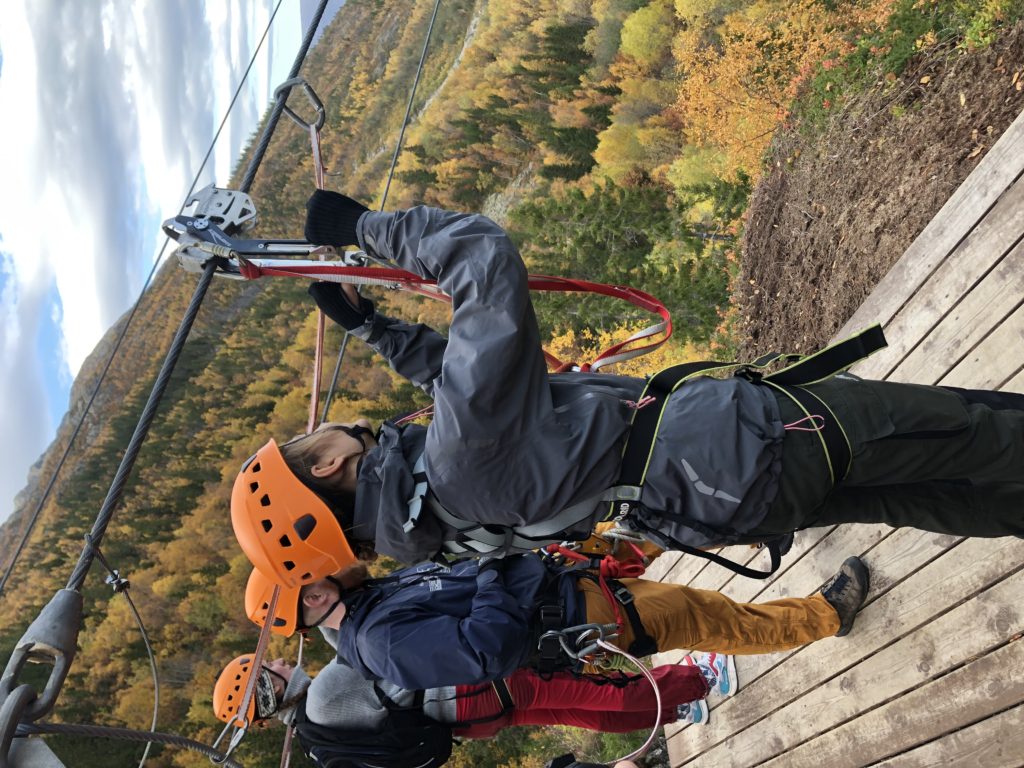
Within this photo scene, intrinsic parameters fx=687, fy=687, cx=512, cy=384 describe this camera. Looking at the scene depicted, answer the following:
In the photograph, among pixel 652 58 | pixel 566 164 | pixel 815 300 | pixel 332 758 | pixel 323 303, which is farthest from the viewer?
pixel 566 164

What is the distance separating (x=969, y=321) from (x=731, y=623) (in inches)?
60.5

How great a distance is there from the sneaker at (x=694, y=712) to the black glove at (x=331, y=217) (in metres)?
3.03

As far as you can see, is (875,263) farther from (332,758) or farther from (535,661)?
(332,758)

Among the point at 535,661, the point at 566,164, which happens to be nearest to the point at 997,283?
the point at 535,661

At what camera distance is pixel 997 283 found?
8.54 feet

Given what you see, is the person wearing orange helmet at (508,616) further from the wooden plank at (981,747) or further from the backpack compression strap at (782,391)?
the backpack compression strap at (782,391)

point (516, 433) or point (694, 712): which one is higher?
point (516, 433)

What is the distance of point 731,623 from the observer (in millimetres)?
2887

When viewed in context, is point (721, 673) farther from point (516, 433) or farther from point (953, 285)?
point (516, 433)

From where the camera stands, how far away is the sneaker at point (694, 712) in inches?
141

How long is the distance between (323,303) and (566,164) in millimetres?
12713

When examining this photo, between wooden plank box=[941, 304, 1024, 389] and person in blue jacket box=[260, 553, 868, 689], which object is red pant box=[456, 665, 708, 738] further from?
wooden plank box=[941, 304, 1024, 389]

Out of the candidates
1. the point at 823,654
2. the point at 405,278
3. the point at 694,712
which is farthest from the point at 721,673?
the point at 405,278

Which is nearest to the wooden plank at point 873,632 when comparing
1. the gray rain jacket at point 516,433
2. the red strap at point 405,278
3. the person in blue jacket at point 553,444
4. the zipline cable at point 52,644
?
the person in blue jacket at point 553,444
